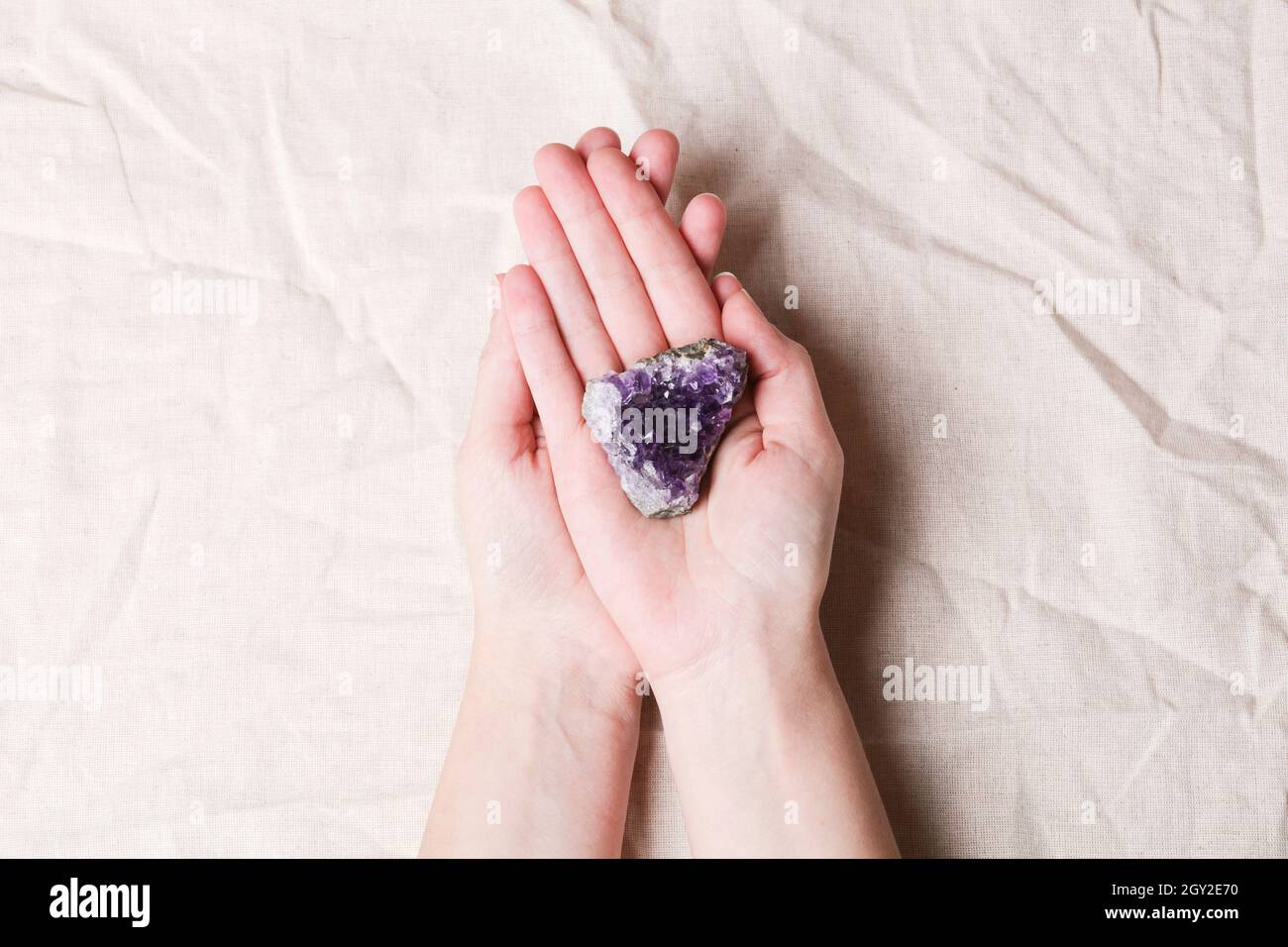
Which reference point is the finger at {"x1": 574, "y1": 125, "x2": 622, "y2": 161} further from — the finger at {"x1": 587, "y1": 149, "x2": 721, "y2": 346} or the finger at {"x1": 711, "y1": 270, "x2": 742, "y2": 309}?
the finger at {"x1": 711, "y1": 270, "x2": 742, "y2": 309}

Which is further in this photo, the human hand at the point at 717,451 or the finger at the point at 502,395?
the finger at the point at 502,395

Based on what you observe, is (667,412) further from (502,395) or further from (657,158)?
(657,158)

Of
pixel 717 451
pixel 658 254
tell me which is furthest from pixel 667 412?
pixel 658 254

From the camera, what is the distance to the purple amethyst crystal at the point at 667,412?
1.08 m

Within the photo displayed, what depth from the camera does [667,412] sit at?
109 centimetres

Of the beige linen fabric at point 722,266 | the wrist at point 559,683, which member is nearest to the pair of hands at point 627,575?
the wrist at point 559,683

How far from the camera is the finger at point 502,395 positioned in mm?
1204

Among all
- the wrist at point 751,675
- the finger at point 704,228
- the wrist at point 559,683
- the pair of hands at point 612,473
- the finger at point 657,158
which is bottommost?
the wrist at point 559,683

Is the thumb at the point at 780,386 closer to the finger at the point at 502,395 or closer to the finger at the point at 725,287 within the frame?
the finger at the point at 725,287

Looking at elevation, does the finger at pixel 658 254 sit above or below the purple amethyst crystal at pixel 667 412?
above

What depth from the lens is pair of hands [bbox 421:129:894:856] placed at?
1090 mm

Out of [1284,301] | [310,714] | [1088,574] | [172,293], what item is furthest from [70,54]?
[1284,301]

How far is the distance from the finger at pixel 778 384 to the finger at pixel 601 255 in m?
0.09
